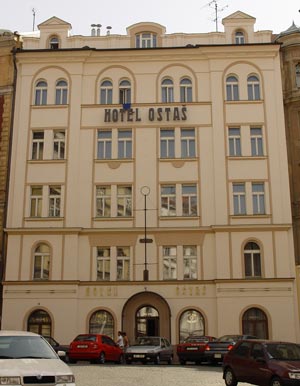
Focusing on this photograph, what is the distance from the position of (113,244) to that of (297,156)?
1341cm

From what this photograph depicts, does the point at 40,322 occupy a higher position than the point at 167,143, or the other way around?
the point at 167,143

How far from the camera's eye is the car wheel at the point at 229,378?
1709 centimetres

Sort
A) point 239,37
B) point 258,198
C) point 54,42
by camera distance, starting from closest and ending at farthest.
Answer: point 258,198, point 239,37, point 54,42

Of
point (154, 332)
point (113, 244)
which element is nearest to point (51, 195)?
point (113, 244)

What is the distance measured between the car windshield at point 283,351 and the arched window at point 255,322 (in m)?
17.5

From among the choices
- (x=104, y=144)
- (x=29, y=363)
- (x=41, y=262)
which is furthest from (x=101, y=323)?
(x=29, y=363)

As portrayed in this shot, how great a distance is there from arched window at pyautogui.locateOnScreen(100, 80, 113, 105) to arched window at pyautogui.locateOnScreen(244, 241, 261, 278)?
44.4 feet

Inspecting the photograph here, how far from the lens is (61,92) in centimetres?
3838

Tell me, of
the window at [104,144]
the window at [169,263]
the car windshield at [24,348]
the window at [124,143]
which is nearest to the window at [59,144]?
the window at [104,144]

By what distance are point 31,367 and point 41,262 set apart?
25.1m

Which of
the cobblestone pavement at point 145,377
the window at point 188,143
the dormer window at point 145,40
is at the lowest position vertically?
the cobblestone pavement at point 145,377

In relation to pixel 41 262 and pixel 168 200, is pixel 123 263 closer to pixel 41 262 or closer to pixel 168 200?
pixel 168 200

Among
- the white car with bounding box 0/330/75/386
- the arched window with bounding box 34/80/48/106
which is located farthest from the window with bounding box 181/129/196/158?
the white car with bounding box 0/330/75/386

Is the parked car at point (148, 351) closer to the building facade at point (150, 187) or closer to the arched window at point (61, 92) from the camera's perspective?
the building facade at point (150, 187)
